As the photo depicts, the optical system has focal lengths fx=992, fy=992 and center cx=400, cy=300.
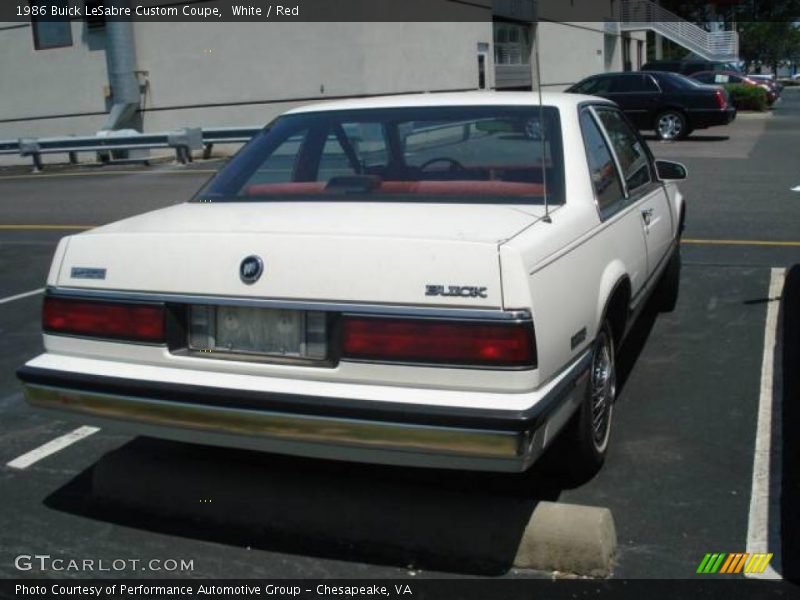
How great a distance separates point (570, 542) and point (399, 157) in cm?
207

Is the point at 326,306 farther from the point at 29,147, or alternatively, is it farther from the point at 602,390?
the point at 29,147

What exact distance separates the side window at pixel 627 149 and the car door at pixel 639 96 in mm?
16225

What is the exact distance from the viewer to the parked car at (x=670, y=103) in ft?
68.8

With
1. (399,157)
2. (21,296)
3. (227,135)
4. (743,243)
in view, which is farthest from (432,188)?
(227,135)

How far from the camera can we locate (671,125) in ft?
70.2

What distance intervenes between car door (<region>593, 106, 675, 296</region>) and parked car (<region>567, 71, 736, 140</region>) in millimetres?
15972

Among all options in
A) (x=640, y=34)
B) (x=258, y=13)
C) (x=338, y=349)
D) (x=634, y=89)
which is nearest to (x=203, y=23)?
(x=258, y=13)

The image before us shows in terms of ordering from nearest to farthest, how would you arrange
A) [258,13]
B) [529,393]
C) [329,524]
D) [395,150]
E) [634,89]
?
[529,393] < [329,524] < [395,150] < [634,89] < [258,13]

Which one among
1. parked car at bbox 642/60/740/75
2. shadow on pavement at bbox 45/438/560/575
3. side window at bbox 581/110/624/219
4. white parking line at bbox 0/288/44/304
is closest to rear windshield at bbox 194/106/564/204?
side window at bbox 581/110/624/219

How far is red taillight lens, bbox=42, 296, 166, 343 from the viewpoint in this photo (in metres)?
3.61

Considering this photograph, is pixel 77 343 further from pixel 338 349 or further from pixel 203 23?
pixel 203 23

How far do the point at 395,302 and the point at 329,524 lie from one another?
0.96 m

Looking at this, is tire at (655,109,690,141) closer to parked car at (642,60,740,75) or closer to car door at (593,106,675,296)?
parked car at (642,60,740,75)

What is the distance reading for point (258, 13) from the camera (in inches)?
910
